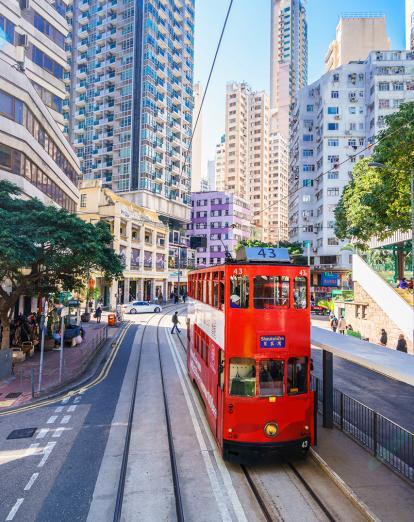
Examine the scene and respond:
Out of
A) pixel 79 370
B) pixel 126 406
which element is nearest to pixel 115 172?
pixel 79 370

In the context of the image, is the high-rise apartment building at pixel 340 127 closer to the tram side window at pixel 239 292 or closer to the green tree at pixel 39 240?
the green tree at pixel 39 240

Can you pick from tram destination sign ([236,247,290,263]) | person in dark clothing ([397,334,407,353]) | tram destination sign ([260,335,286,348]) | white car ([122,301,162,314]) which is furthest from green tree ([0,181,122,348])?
white car ([122,301,162,314])

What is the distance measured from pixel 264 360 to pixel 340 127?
2448 inches

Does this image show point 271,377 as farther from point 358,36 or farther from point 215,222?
point 358,36

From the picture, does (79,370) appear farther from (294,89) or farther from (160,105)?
(294,89)

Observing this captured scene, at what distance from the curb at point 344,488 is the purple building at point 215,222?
7763 centimetres

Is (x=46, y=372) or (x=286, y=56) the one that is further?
(x=286, y=56)

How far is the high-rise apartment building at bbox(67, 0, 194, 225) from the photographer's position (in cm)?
6494

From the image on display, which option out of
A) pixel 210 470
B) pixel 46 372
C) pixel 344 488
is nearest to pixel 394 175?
pixel 344 488

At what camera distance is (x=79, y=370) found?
1789 centimetres

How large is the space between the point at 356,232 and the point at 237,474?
23703 millimetres

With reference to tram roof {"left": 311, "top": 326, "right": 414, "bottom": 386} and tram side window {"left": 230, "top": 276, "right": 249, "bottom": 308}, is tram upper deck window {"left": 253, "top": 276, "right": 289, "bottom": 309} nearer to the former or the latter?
tram side window {"left": 230, "top": 276, "right": 249, "bottom": 308}

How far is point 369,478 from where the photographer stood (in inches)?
321

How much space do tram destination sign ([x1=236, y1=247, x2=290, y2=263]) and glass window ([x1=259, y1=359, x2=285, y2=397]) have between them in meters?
2.38
